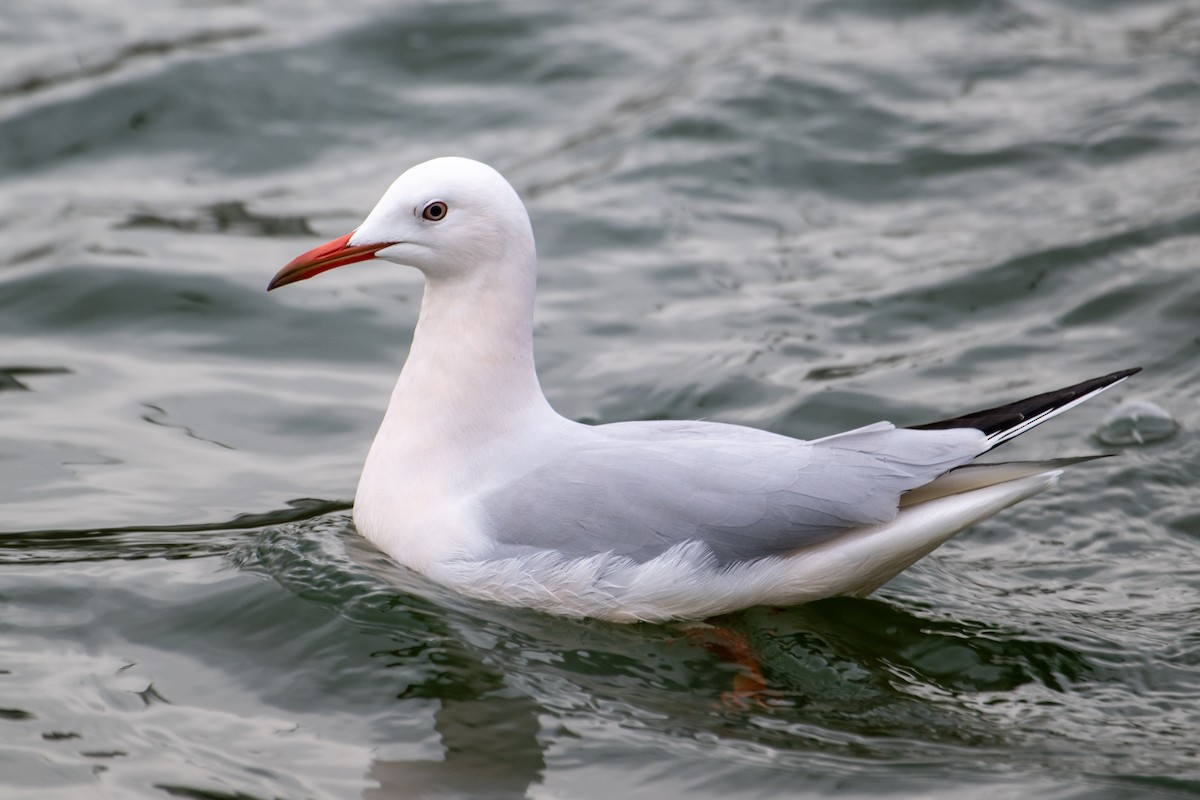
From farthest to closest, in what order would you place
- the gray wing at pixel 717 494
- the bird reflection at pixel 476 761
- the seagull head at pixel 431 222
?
1. the seagull head at pixel 431 222
2. the gray wing at pixel 717 494
3. the bird reflection at pixel 476 761

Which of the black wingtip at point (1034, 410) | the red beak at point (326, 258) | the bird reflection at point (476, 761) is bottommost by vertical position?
the bird reflection at point (476, 761)

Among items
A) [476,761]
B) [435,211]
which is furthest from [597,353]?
[476,761]

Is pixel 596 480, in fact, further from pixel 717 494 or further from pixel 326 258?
pixel 326 258

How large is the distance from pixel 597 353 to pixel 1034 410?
2.93m

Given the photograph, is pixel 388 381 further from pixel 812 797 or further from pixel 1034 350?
pixel 812 797

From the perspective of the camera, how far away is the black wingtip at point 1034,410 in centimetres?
495

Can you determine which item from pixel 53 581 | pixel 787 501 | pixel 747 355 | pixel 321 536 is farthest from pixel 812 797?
pixel 747 355

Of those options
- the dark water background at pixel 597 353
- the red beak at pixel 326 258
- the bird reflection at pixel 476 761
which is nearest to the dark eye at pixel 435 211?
the red beak at pixel 326 258

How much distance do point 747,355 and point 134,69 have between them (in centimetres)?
517

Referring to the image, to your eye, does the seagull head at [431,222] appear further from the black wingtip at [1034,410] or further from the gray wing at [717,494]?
the black wingtip at [1034,410]

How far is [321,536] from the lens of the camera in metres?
5.59

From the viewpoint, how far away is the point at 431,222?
16.7 ft

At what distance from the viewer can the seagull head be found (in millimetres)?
5074

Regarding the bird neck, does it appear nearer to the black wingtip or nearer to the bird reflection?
the bird reflection
